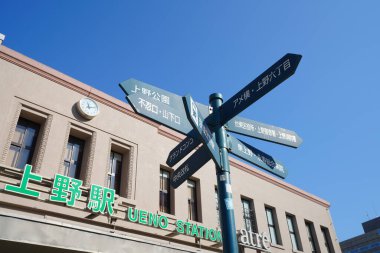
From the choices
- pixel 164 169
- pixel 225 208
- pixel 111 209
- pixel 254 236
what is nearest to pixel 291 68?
pixel 225 208

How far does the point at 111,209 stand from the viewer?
11.6 meters

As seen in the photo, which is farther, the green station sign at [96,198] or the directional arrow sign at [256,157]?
the green station sign at [96,198]

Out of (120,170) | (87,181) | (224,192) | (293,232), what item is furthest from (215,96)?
(293,232)

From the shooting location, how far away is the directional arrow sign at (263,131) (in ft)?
18.2

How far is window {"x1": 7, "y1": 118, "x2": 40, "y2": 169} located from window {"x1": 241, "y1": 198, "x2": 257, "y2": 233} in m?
10.7

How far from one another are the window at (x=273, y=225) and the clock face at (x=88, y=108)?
11.2m

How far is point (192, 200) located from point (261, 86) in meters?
11.5

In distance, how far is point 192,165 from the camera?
521 cm

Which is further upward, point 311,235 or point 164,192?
point 311,235

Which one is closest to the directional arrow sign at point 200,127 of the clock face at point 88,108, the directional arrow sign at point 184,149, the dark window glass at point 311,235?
the directional arrow sign at point 184,149

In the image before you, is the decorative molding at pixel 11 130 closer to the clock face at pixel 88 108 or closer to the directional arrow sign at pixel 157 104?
the clock face at pixel 88 108

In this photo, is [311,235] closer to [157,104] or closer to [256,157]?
[256,157]

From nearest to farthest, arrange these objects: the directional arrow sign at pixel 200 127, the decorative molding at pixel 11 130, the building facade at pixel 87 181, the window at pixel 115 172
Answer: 1. the directional arrow sign at pixel 200 127
2. the building facade at pixel 87 181
3. the decorative molding at pixel 11 130
4. the window at pixel 115 172

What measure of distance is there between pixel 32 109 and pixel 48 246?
16.2ft
